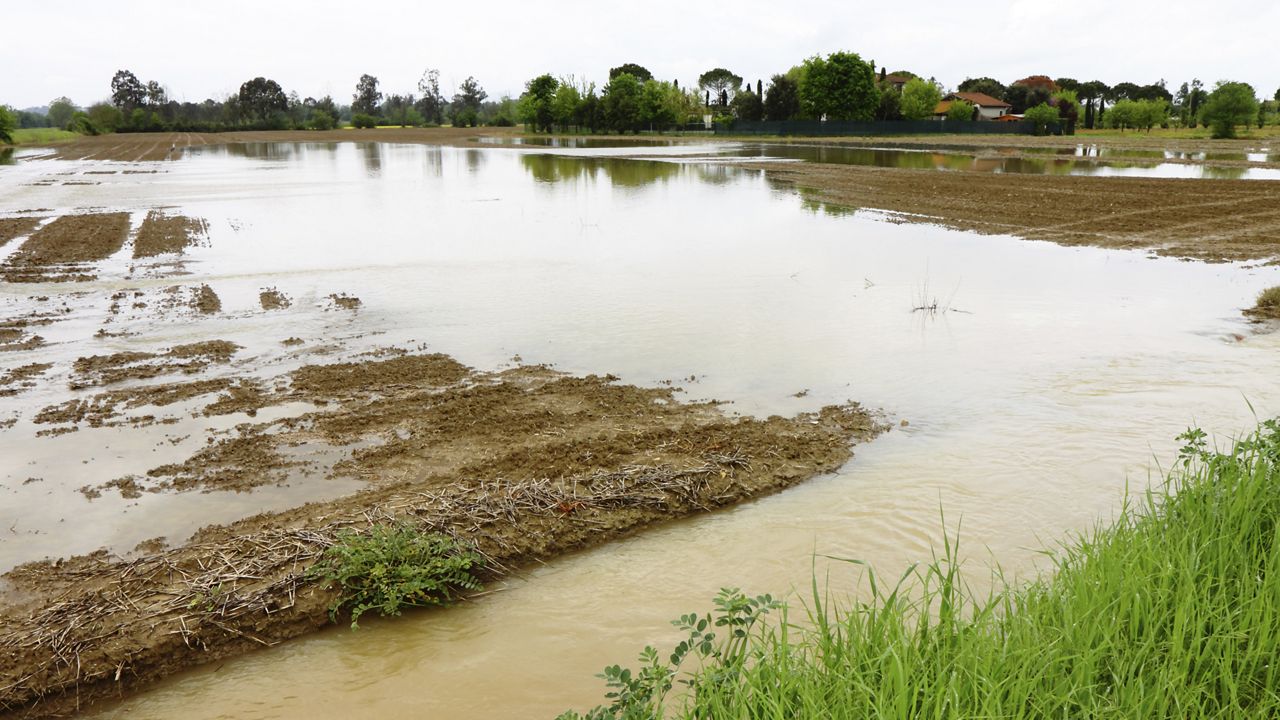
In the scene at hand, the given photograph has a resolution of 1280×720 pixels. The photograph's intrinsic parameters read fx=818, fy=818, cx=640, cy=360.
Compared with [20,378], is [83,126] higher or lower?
higher

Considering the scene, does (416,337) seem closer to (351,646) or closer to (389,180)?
(351,646)

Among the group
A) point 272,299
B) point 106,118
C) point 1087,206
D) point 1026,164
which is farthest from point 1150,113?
point 106,118

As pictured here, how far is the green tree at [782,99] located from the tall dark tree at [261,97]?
8803 centimetres

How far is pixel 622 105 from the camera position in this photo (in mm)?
88188

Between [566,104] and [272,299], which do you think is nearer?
[272,299]

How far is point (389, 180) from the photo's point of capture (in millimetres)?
31609

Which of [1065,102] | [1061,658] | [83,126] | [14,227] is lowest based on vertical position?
[1061,658]

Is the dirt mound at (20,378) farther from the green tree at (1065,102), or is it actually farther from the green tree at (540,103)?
the green tree at (1065,102)

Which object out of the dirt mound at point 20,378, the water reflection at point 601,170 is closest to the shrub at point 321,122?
the water reflection at point 601,170

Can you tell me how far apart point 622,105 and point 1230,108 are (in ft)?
177

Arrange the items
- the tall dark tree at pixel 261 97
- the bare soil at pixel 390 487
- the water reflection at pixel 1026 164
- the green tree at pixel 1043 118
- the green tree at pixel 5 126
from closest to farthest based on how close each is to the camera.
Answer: the bare soil at pixel 390 487
the water reflection at pixel 1026 164
the green tree at pixel 5 126
the green tree at pixel 1043 118
the tall dark tree at pixel 261 97

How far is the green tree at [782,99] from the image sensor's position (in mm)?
84750

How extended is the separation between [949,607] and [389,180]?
3140 centimetres

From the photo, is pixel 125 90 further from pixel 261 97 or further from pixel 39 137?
pixel 39 137
